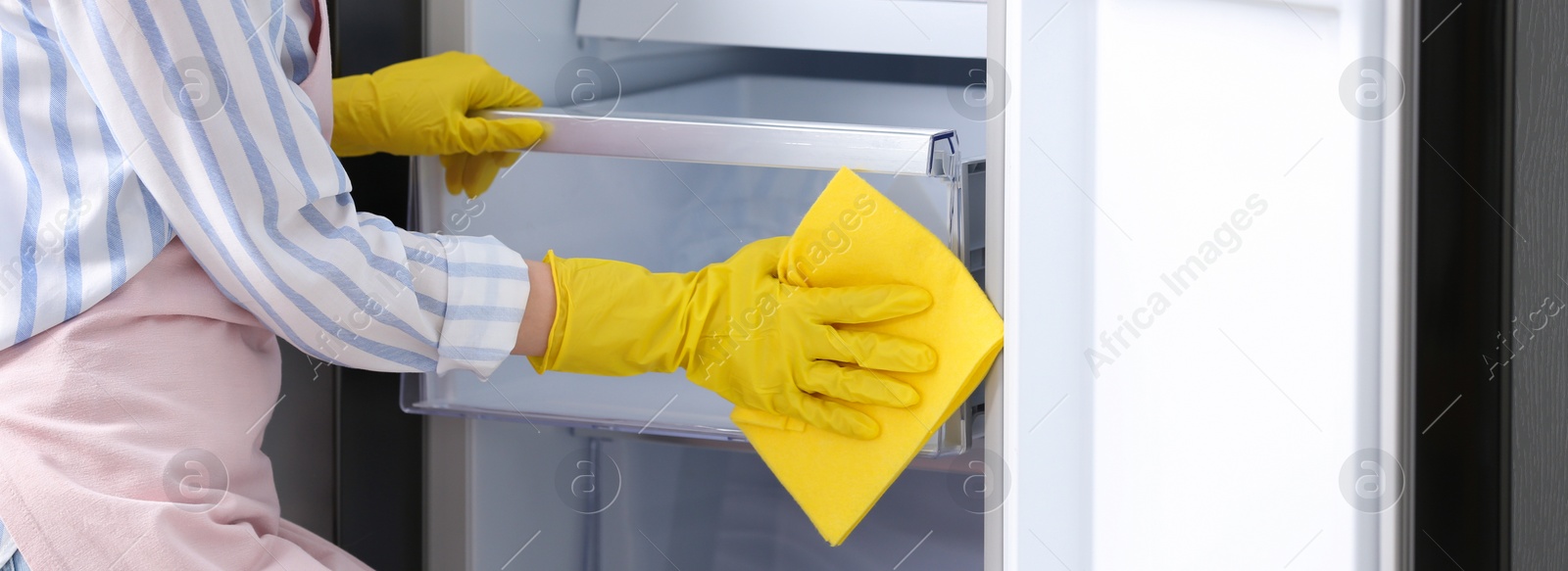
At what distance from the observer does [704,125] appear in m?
0.96

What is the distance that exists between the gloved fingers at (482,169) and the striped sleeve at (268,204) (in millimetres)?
261

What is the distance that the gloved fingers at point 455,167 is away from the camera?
1.10 m

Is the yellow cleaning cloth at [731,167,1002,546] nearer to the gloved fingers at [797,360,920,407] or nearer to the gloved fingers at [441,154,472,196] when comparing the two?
the gloved fingers at [797,360,920,407]

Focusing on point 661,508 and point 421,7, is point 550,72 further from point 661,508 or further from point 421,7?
point 661,508

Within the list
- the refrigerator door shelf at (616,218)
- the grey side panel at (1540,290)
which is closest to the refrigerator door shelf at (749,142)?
the refrigerator door shelf at (616,218)

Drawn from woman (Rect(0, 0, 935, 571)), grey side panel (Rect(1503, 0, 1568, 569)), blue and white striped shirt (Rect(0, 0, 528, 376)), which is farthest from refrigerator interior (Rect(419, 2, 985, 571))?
grey side panel (Rect(1503, 0, 1568, 569))

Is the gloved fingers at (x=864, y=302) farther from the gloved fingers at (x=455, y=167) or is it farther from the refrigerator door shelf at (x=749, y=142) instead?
the gloved fingers at (x=455, y=167)

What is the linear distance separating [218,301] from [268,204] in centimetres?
12

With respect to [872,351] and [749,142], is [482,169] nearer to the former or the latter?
[749,142]

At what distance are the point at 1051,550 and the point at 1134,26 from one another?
1.10ft

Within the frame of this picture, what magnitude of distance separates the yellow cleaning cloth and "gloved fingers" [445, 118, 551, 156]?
0.32 metres

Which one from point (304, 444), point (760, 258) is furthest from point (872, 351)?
point (304, 444)

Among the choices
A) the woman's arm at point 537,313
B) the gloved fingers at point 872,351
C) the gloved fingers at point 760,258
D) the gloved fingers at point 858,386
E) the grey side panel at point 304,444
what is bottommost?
the grey side panel at point 304,444

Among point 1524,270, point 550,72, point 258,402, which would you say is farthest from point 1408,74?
point 550,72
